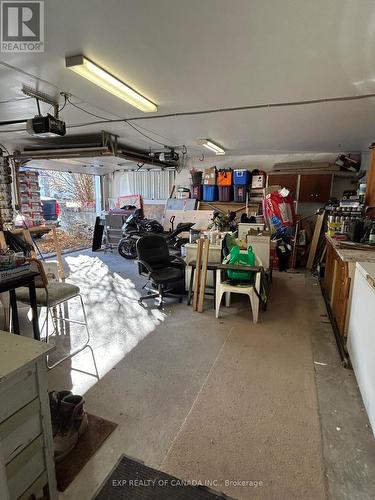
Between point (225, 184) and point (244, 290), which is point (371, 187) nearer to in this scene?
point (244, 290)

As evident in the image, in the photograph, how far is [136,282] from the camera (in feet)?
15.3

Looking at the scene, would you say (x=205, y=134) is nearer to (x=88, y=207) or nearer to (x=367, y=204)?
(x=367, y=204)

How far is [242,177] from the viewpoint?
20.3 feet

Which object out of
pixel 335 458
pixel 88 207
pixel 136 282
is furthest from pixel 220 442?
pixel 88 207

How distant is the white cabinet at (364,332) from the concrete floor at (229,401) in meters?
0.17

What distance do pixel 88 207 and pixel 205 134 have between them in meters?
5.23

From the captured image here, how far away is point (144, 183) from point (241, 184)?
9.70 feet

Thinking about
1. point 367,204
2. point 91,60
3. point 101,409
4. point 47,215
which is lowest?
point 101,409

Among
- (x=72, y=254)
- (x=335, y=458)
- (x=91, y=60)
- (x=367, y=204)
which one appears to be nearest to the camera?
(x=335, y=458)

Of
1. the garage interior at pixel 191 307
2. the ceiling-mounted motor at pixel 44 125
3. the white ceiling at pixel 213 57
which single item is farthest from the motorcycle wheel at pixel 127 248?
the ceiling-mounted motor at pixel 44 125

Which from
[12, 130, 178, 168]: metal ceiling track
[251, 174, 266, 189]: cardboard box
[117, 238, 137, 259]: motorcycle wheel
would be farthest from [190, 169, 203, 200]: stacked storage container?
[117, 238, 137, 259]: motorcycle wheel

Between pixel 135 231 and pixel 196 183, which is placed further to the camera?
pixel 196 183

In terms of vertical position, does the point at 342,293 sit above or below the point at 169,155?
below

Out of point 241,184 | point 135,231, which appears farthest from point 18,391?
point 241,184
